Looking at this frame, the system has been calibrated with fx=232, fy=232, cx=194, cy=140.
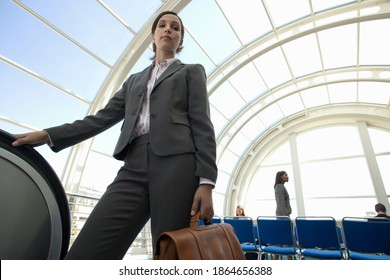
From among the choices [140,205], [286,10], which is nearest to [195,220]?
[140,205]

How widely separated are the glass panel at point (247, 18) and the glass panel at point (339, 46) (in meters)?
2.35

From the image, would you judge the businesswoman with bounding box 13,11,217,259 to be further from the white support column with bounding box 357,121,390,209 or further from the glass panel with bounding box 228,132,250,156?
the white support column with bounding box 357,121,390,209

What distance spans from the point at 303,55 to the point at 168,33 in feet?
32.4

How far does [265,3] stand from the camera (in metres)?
7.36

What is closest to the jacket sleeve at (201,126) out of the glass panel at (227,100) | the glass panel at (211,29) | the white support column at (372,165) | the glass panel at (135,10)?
Result: the glass panel at (135,10)

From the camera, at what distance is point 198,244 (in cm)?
83

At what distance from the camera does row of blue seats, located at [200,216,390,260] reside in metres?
3.23

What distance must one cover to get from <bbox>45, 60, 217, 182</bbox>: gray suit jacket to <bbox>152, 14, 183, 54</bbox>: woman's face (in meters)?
0.12

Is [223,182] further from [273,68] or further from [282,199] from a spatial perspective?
[282,199]

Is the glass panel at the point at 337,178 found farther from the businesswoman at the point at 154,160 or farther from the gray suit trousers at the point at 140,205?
the gray suit trousers at the point at 140,205

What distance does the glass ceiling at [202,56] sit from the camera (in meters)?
5.36

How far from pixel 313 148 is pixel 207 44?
29.3 feet

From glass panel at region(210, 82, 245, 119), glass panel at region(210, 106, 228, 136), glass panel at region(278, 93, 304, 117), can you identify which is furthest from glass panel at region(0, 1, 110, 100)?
glass panel at region(278, 93, 304, 117)

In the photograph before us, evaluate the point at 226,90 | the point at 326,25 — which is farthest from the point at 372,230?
the point at 226,90
